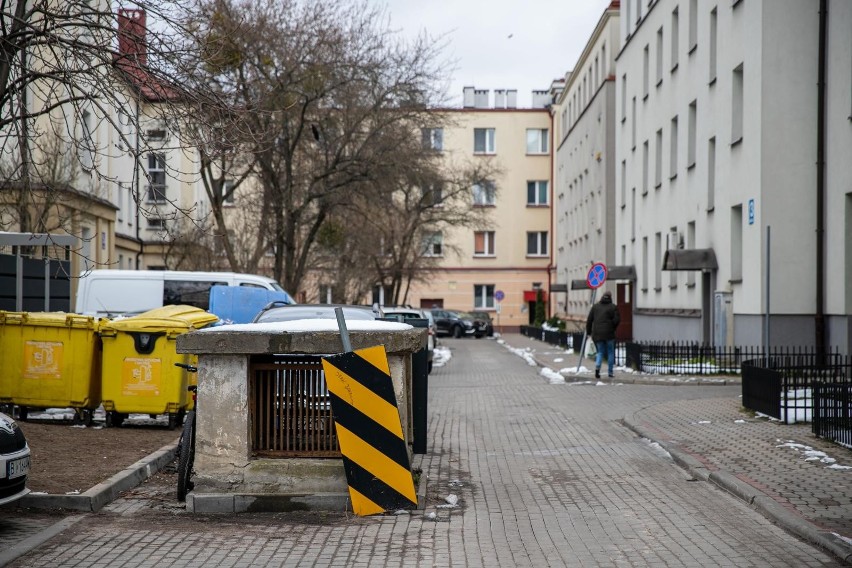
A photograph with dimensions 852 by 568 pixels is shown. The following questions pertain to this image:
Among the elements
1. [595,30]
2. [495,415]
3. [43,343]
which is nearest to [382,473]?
[43,343]

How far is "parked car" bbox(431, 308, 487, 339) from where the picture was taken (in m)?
60.3

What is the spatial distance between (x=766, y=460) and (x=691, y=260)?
17.4 m

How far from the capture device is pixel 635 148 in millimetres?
38812

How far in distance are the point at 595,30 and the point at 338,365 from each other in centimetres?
4438

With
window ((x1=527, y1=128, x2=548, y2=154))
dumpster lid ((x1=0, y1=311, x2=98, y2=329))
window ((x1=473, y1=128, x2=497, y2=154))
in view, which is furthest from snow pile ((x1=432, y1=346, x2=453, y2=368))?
window ((x1=527, y1=128, x2=548, y2=154))

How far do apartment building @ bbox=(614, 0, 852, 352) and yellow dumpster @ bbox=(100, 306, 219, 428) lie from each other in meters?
9.93

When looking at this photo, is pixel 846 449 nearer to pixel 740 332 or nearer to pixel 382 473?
pixel 382 473

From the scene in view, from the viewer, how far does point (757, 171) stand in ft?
77.8

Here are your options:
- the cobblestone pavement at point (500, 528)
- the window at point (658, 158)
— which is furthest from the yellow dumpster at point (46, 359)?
the window at point (658, 158)

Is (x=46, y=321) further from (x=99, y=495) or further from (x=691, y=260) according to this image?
(x=691, y=260)

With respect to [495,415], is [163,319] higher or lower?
higher

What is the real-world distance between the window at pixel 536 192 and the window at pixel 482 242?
12.2 ft

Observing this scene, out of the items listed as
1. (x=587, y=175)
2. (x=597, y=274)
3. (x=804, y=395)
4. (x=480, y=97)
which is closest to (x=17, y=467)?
(x=804, y=395)

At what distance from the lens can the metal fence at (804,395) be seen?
11.4 meters
